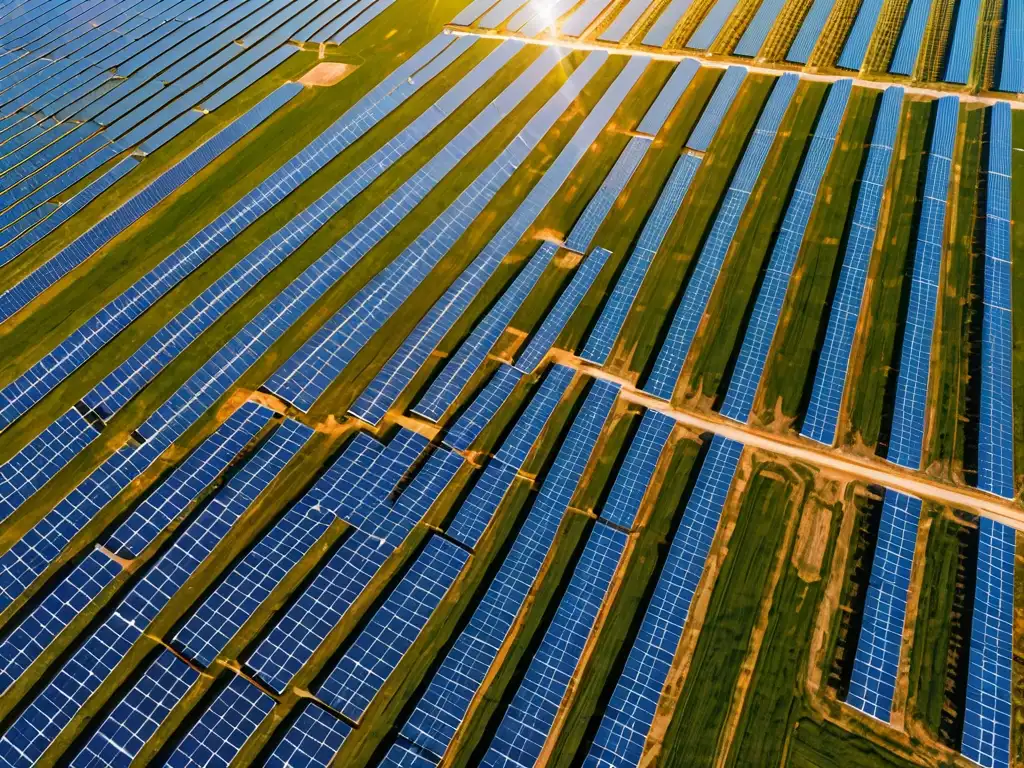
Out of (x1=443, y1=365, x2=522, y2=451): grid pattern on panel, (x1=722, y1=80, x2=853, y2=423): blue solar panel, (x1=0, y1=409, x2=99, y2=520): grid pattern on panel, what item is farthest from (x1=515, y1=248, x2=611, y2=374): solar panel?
(x1=0, y1=409, x2=99, y2=520): grid pattern on panel

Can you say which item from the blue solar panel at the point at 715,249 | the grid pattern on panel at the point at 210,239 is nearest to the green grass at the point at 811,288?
the blue solar panel at the point at 715,249

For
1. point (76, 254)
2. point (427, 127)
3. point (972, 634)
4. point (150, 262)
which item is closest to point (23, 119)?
point (76, 254)

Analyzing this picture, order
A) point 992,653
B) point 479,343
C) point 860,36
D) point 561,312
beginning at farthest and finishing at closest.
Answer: point 860,36
point 561,312
point 479,343
point 992,653

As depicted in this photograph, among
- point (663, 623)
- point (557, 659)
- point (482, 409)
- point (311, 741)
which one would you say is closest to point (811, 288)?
point (482, 409)

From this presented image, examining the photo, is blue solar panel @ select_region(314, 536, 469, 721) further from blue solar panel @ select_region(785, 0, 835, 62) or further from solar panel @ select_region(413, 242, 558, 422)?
blue solar panel @ select_region(785, 0, 835, 62)

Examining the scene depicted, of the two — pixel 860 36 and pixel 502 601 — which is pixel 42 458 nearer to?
pixel 502 601

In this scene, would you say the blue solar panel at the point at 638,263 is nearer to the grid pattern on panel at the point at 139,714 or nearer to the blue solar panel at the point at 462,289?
the blue solar panel at the point at 462,289

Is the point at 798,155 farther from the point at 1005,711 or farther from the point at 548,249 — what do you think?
the point at 1005,711
